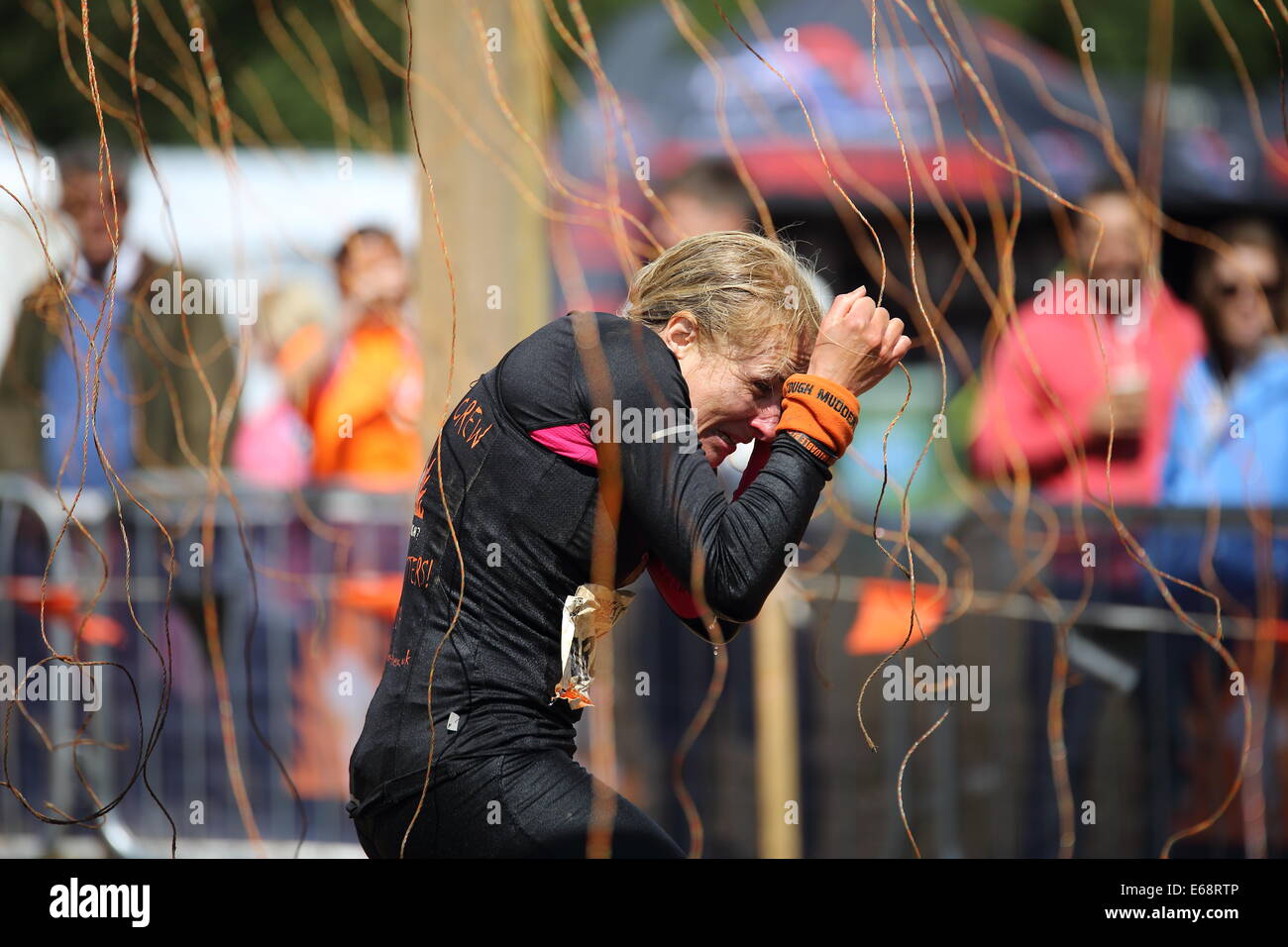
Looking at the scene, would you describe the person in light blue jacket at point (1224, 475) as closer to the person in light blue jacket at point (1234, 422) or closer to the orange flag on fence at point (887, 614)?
the person in light blue jacket at point (1234, 422)

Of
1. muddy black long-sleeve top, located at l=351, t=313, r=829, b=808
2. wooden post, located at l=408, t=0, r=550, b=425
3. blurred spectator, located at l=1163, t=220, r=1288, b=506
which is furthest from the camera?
blurred spectator, located at l=1163, t=220, r=1288, b=506

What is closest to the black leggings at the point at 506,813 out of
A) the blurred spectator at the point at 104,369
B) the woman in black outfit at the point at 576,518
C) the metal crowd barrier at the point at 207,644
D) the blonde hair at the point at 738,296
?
the woman in black outfit at the point at 576,518

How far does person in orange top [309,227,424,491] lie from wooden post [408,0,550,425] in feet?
3.10

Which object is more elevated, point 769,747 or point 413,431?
point 413,431

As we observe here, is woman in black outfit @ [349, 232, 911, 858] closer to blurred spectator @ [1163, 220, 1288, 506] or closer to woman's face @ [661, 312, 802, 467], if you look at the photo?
woman's face @ [661, 312, 802, 467]

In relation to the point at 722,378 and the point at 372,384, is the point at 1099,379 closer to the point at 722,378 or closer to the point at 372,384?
the point at 372,384

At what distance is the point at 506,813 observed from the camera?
7.67ft

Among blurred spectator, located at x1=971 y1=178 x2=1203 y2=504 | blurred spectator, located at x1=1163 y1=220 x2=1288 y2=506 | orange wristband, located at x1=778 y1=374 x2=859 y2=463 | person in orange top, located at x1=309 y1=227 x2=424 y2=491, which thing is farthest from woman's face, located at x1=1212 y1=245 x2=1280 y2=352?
orange wristband, located at x1=778 y1=374 x2=859 y2=463

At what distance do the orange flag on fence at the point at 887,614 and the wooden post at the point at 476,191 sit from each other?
1363mm

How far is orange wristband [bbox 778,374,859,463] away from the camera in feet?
7.40

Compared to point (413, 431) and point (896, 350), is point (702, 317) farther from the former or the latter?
point (413, 431)
